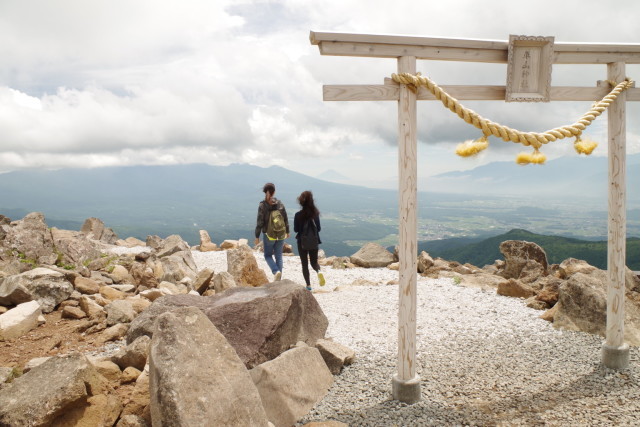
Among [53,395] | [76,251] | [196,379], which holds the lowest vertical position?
[53,395]

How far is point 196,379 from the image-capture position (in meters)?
3.83

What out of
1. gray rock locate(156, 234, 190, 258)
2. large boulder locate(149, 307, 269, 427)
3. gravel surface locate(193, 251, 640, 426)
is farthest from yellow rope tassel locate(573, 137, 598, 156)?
gray rock locate(156, 234, 190, 258)

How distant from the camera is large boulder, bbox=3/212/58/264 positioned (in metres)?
11.7

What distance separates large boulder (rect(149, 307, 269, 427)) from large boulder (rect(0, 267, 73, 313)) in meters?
5.86

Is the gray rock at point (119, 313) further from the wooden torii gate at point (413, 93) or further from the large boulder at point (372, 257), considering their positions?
the large boulder at point (372, 257)

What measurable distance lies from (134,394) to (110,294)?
535 centimetres

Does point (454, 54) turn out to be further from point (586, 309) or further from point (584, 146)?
point (586, 309)

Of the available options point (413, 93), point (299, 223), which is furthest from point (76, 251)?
point (413, 93)

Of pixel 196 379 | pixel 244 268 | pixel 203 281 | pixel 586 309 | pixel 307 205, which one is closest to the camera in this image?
pixel 196 379

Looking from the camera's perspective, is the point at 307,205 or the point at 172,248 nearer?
the point at 307,205

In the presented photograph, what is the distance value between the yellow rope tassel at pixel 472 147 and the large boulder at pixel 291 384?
311 centimetres

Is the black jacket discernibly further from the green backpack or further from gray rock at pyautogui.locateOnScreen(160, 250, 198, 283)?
gray rock at pyautogui.locateOnScreen(160, 250, 198, 283)

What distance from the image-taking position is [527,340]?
7.48 m

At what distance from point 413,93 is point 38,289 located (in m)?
7.84
